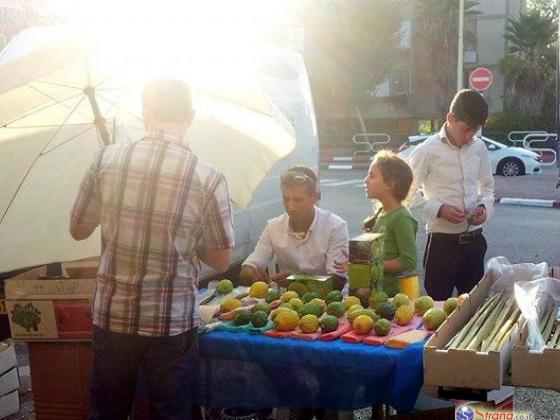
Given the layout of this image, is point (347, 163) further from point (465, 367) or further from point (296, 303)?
point (465, 367)

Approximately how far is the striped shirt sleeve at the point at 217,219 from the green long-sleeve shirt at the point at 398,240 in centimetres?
135

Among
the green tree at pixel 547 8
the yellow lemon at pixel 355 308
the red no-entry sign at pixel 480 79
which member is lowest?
the yellow lemon at pixel 355 308

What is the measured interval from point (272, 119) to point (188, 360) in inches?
59.0

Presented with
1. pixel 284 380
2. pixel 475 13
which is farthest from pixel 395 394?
pixel 475 13

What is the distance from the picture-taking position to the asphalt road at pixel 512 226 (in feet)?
33.6

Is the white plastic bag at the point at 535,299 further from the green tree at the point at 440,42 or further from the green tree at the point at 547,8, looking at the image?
the green tree at the point at 440,42

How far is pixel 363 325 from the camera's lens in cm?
325

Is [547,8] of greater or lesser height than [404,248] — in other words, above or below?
above

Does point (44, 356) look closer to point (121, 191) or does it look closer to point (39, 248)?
point (39, 248)

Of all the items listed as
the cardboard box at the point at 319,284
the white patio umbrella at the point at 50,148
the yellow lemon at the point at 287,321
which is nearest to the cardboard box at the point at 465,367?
the yellow lemon at the point at 287,321

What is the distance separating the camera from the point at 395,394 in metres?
3.02

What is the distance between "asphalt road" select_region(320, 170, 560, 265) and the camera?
1024 centimetres

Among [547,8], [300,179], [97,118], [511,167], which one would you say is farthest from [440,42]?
[97,118]

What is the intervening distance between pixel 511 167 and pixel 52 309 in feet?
62.9
